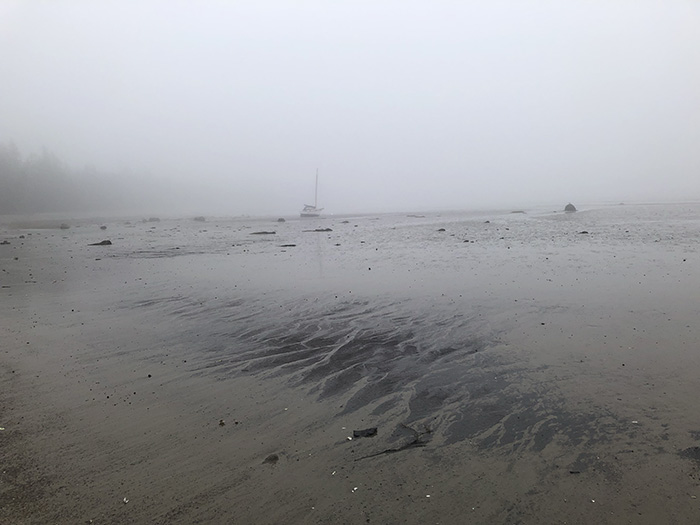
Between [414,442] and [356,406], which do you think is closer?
[414,442]

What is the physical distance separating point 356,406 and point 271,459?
1.66 meters

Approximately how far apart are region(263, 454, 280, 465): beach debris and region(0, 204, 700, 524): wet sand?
0.09 meters

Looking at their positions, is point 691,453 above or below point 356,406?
above

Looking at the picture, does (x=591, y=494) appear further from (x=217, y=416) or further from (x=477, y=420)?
(x=217, y=416)

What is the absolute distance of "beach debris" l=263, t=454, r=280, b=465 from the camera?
4.80m

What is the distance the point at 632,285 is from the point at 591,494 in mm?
11408

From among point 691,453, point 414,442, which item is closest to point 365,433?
point 414,442

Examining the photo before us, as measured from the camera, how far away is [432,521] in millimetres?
3885

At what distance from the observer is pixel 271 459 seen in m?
4.85

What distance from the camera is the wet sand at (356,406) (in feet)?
13.7

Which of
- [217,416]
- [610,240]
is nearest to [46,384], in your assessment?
[217,416]

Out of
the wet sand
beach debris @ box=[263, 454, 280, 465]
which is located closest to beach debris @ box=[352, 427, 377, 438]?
the wet sand

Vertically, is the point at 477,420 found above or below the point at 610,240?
below

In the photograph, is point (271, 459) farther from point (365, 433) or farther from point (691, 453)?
point (691, 453)
